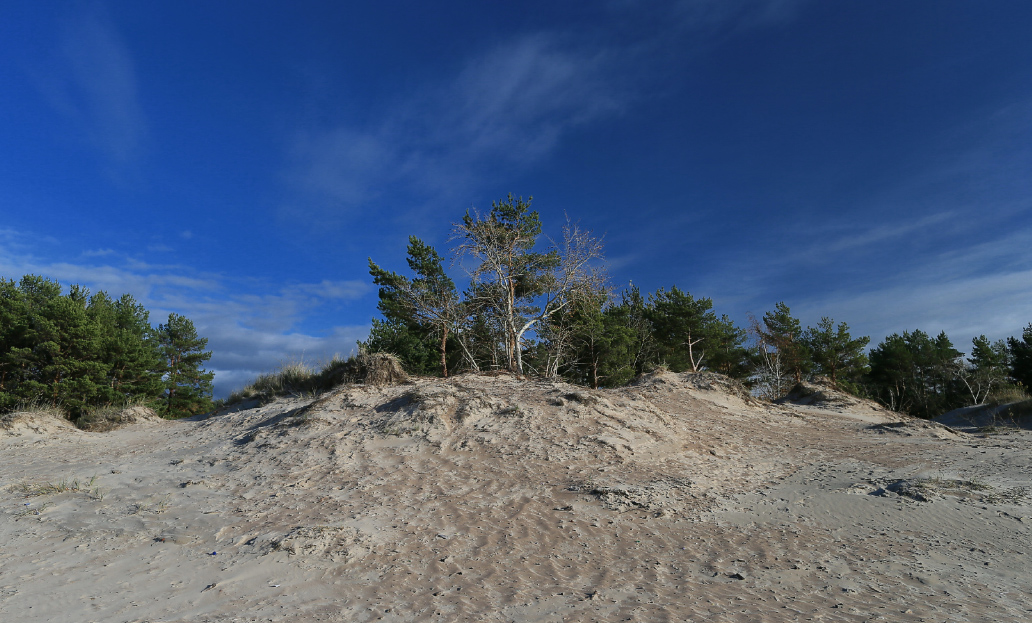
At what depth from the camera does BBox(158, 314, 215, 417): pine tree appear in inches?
1294

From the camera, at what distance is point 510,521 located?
6152 mm

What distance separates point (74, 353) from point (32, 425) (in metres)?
14.9

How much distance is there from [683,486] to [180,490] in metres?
8.12

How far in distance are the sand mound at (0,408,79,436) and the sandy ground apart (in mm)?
2523

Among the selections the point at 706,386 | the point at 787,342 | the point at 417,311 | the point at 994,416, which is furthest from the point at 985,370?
the point at 417,311

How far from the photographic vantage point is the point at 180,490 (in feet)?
25.2

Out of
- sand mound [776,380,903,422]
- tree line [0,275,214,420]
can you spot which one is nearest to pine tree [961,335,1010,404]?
sand mound [776,380,903,422]

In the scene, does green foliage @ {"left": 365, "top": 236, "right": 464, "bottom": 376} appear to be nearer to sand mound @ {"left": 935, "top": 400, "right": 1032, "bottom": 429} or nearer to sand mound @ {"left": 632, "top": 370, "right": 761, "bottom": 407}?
sand mound @ {"left": 632, "top": 370, "right": 761, "bottom": 407}

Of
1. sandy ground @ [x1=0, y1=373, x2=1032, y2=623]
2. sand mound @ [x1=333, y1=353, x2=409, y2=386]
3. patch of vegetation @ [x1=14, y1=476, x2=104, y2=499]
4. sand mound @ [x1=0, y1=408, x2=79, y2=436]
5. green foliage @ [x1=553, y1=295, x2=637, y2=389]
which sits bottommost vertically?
sandy ground @ [x1=0, y1=373, x2=1032, y2=623]

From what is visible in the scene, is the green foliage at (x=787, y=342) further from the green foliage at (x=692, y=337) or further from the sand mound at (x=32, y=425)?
the sand mound at (x=32, y=425)

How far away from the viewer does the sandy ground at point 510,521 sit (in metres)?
4.20

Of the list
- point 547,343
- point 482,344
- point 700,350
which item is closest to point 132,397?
point 482,344

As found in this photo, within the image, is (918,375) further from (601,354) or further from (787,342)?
(601,354)

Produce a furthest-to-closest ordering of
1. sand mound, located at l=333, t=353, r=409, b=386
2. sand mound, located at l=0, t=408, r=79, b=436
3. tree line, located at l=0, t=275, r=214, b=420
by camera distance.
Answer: tree line, located at l=0, t=275, r=214, b=420 < sand mound, located at l=333, t=353, r=409, b=386 < sand mound, located at l=0, t=408, r=79, b=436
